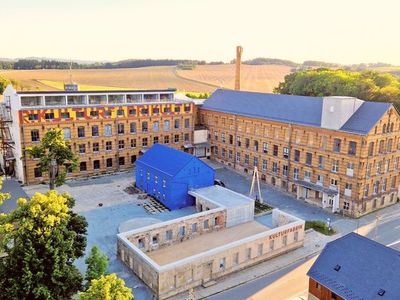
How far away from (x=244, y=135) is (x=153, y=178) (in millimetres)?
20385

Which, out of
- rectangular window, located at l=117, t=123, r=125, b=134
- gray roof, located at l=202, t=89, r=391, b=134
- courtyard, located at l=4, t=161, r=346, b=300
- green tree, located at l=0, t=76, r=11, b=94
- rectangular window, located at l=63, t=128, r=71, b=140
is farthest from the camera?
green tree, located at l=0, t=76, r=11, b=94

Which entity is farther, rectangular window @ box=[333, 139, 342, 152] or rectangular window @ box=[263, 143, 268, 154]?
rectangular window @ box=[263, 143, 268, 154]

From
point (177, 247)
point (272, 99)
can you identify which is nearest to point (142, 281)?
point (177, 247)

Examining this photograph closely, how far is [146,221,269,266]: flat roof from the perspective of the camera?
3626cm

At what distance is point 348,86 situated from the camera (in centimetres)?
8719

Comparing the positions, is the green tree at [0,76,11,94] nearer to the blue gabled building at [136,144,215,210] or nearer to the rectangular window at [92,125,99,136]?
the rectangular window at [92,125,99,136]

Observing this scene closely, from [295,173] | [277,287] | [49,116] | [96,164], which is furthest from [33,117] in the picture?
[277,287]

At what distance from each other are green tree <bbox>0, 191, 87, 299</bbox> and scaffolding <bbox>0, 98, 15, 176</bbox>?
42.0m

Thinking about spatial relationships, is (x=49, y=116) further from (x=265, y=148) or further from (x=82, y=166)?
(x=265, y=148)

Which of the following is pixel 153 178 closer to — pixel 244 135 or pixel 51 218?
pixel 244 135

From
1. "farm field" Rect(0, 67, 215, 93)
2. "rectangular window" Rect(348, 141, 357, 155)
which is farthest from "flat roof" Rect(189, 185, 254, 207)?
"farm field" Rect(0, 67, 215, 93)

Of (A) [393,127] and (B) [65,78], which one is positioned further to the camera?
(B) [65,78]

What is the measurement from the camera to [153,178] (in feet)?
174

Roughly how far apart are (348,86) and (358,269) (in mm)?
68365
